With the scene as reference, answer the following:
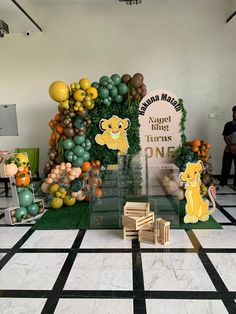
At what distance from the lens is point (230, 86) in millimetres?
6586

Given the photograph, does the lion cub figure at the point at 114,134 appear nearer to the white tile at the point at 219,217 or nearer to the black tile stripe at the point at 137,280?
the white tile at the point at 219,217

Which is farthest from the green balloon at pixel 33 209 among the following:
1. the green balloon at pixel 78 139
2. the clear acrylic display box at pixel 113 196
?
the green balloon at pixel 78 139

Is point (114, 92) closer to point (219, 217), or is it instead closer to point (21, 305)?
point (219, 217)

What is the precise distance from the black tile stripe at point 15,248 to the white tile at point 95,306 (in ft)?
3.40

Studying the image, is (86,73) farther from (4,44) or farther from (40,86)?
(4,44)

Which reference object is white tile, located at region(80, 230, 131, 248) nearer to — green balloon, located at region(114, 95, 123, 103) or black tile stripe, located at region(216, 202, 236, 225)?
black tile stripe, located at region(216, 202, 236, 225)

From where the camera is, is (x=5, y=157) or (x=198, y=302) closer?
(x=198, y=302)

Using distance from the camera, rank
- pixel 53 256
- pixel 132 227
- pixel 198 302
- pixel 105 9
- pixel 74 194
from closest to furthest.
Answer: pixel 198 302 < pixel 53 256 < pixel 132 227 < pixel 74 194 < pixel 105 9

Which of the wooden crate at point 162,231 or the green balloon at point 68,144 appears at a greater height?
the green balloon at point 68,144

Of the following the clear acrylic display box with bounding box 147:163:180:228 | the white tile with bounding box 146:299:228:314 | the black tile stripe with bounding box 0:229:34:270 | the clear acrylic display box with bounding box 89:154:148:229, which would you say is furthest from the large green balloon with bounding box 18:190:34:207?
the white tile with bounding box 146:299:228:314

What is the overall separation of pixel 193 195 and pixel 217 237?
2.01ft

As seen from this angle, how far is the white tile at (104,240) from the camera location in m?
3.49

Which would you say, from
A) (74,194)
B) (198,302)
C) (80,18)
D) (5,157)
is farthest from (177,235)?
(80,18)

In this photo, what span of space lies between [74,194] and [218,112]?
3931 mm
